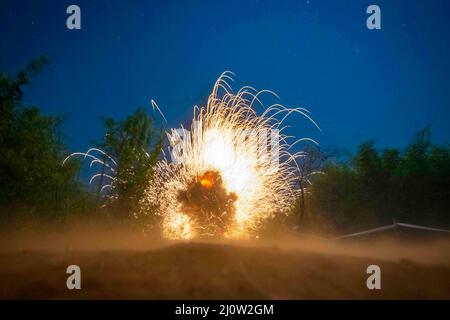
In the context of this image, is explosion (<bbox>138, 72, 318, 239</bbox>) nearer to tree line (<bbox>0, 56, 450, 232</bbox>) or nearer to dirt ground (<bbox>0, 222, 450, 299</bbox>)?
tree line (<bbox>0, 56, 450, 232</bbox>)

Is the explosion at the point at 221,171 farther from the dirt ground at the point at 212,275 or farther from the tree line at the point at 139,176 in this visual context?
the dirt ground at the point at 212,275

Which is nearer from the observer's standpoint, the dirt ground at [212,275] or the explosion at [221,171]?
the dirt ground at [212,275]

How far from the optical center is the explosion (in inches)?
612

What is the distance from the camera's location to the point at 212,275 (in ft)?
19.3

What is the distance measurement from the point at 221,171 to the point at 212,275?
9.98 m

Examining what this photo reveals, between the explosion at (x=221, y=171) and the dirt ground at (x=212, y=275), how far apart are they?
8.26m

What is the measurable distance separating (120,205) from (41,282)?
9371mm

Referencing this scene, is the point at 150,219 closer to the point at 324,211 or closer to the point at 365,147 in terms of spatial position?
the point at 324,211

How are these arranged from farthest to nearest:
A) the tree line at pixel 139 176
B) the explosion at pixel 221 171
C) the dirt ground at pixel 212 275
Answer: the explosion at pixel 221 171 → the tree line at pixel 139 176 → the dirt ground at pixel 212 275

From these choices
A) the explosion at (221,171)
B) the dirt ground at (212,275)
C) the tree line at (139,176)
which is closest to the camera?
the dirt ground at (212,275)

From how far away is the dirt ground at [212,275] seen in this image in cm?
534

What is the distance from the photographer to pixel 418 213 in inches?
754

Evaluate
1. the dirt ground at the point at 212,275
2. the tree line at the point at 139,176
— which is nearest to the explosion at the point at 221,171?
the tree line at the point at 139,176
